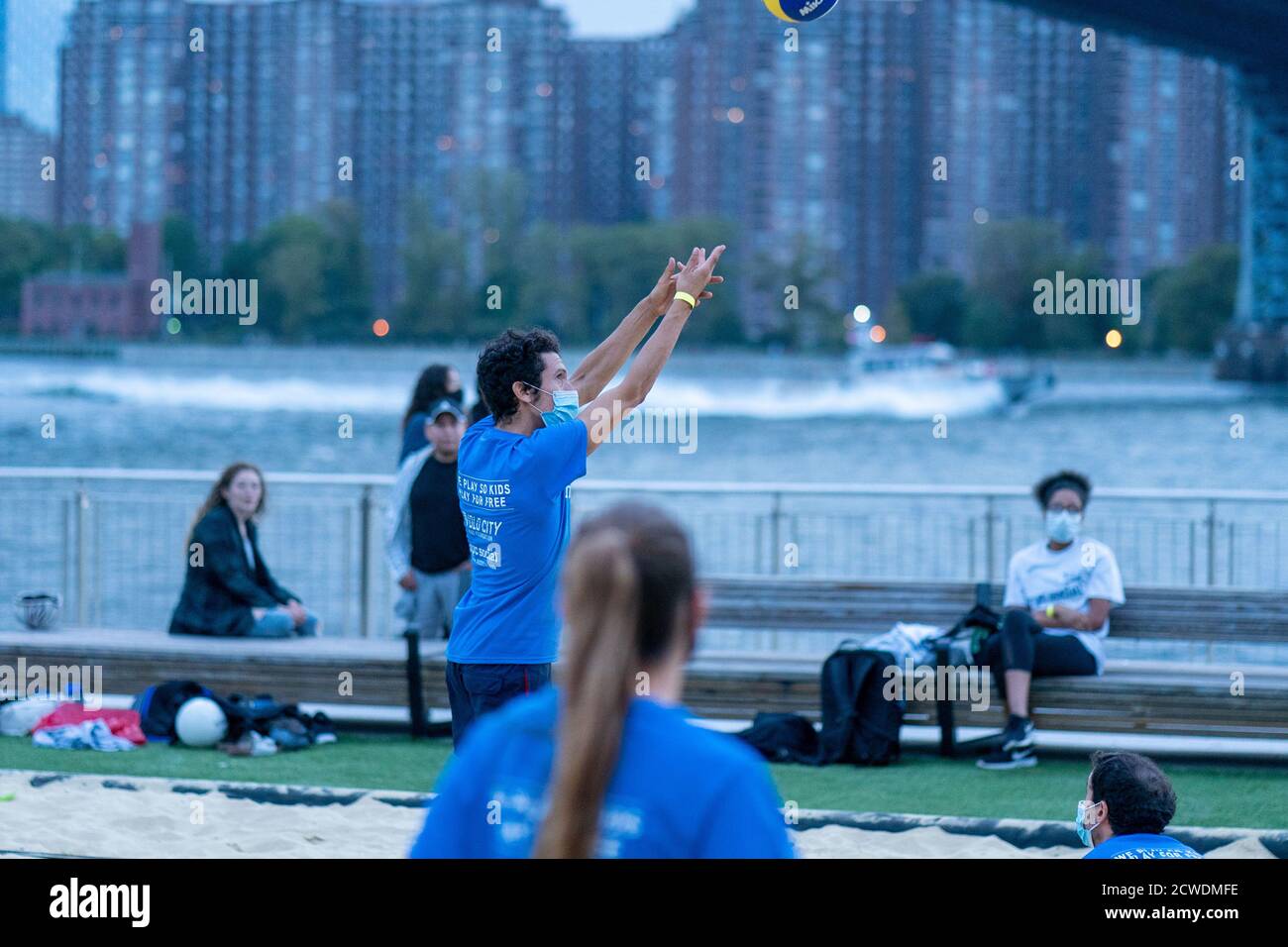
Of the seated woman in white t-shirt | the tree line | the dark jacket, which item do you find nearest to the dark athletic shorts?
the seated woman in white t-shirt

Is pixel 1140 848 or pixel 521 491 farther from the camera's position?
pixel 521 491

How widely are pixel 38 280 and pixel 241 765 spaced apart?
351ft

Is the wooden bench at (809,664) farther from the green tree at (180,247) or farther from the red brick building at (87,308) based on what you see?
the green tree at (180,247)

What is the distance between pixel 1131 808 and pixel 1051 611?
3920 millimetres

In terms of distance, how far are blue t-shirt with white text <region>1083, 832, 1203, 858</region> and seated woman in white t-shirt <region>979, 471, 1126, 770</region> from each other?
140 inches

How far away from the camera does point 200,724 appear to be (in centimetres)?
763

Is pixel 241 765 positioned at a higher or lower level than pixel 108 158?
A: lower

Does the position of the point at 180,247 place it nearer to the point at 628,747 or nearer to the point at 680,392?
the point at 680,392

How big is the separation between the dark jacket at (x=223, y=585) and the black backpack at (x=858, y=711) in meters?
3.04

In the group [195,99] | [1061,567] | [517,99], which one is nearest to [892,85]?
[517,99]

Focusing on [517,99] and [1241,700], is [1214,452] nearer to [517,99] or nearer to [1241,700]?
[1241,700]

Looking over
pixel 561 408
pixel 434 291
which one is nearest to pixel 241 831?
pixel 561 408

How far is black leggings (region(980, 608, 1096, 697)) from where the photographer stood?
730 centimetres
